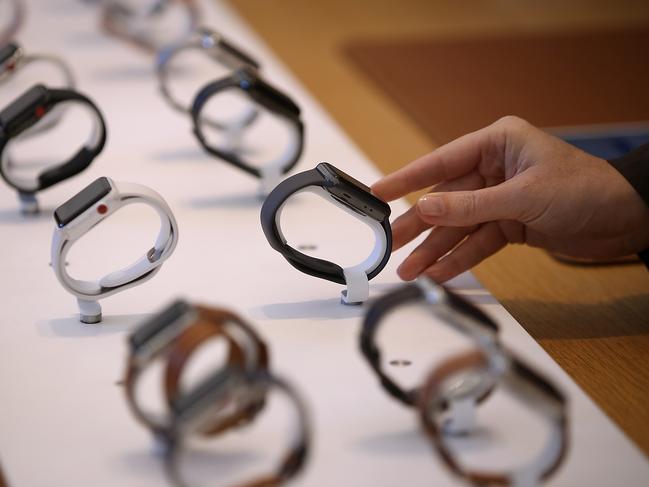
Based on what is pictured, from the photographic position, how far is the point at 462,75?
2.01 m

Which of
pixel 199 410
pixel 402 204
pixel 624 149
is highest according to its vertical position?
pixel 199 410

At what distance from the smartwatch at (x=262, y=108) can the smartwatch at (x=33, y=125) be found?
125 millimetres

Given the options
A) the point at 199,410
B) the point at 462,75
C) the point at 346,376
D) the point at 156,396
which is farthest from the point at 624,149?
the point at 199,410

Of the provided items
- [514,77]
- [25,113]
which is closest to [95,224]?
[25,113]

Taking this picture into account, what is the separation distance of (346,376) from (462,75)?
3.82ft

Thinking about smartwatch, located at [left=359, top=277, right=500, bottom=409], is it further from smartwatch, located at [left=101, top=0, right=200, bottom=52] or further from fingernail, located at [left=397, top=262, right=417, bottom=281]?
smartwatch, located at [left=101, top=0, right=200, bottom=52]

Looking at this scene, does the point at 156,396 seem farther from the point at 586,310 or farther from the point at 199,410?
the point at 586,310

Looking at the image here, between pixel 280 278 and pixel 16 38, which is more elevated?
pixel 16 38

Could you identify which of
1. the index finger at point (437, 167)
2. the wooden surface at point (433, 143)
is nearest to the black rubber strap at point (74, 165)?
the index finger at point (437, 167)

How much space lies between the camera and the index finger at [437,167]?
118 centimetres

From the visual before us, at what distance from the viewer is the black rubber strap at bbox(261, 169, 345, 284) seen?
3.35 feet

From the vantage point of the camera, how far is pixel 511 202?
1074 mm

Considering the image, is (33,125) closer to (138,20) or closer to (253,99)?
(253,99)

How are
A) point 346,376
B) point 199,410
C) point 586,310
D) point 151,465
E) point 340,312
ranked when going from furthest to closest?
point 586,310
point 340,312
point 346,376
point 151,465
point 199,410
